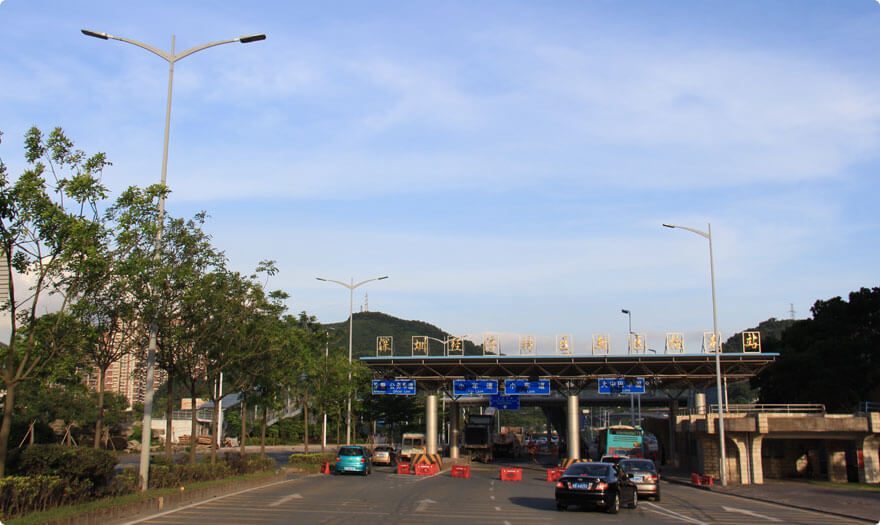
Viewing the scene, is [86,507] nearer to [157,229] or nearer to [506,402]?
[157,229]

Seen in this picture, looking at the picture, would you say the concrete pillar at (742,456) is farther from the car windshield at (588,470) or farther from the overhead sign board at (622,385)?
the car windshield at (588,470)

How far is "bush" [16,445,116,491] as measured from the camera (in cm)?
1653

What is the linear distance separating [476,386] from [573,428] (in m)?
7.44

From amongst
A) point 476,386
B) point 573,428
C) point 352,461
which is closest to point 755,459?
point 573,428

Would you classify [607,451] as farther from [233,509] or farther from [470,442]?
[233,509]

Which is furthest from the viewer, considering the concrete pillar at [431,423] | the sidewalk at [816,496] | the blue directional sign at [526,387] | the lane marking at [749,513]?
the concrete pillar at [431,423]

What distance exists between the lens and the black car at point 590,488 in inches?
825

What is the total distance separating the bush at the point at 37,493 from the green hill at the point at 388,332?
120230 mm

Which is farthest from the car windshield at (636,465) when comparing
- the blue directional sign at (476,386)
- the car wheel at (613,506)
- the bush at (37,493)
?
the blue directional sign at (476,386)

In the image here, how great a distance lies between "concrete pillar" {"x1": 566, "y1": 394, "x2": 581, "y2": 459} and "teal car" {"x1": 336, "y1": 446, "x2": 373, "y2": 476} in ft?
59.6

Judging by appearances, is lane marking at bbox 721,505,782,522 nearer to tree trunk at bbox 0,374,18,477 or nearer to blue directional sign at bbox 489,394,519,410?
tree trunk at bbox 0,374,18,477

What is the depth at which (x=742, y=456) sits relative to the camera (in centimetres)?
3981

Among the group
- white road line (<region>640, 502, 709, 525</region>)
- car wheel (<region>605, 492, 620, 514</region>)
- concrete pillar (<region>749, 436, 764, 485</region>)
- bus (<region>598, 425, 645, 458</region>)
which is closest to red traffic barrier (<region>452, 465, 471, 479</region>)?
bus (<region>598, 425, 645, 458</region>)

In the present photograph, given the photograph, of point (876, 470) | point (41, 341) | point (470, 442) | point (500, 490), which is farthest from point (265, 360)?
point (470, 442)
